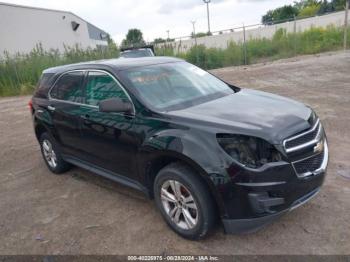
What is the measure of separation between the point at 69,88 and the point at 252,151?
117 inches

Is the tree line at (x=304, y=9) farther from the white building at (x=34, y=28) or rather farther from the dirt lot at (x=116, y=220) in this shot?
the dirt lot at (x=116, y=220)

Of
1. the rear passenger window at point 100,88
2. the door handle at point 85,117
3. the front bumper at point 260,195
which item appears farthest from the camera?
the door handle at point 85,117

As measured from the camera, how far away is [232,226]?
9.61 ft

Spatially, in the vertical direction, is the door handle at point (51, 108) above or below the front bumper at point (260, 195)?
above

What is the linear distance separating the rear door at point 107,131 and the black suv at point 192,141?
0.04 feet

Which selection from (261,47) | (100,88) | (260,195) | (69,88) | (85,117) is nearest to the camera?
(260,195)

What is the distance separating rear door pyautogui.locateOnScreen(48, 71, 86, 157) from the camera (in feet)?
14.6

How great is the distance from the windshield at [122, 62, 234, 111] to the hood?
229 mm

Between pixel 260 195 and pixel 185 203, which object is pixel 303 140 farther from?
pixel 185 203

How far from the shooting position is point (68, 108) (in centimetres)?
457

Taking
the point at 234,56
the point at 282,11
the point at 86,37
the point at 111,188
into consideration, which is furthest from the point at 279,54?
the point at 282,11

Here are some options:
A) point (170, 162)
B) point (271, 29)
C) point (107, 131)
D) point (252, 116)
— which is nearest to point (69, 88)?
point (107, 131)

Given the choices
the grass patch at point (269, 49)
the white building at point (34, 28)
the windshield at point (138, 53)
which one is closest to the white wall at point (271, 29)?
the grass patch at point (269, 49)

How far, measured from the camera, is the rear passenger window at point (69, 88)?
4469mm
